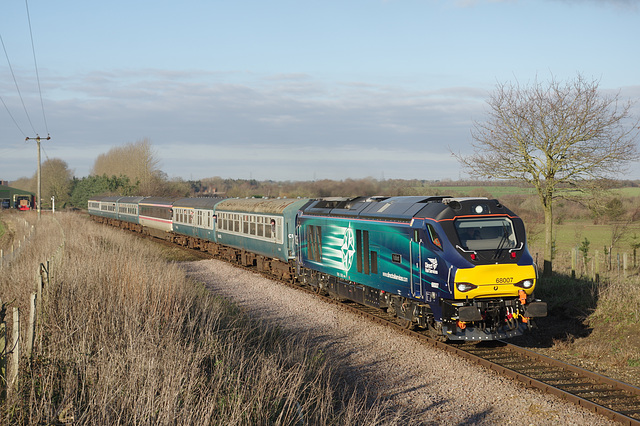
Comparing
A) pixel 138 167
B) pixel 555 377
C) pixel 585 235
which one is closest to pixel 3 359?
pixel 555 377

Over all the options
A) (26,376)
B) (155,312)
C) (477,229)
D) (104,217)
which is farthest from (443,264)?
(104,217)

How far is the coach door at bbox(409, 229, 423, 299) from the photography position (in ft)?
37.4

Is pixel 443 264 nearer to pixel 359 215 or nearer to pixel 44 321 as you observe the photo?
pixel 359 215

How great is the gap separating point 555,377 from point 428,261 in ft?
10.1

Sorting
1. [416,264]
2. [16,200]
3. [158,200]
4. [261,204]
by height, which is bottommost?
[416,264]

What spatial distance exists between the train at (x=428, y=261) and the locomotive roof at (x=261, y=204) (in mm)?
1944

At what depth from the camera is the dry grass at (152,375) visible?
6023 mm

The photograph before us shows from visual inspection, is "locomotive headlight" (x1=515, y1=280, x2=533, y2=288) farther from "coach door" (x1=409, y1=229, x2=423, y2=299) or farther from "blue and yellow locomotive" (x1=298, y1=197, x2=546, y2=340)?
"coach door" (x1=409, y1=229, x2=423, y2=299)

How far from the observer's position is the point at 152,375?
267 inches

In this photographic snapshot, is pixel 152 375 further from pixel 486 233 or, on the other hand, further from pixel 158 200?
pixel 158 200

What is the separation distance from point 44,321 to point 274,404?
4963mm

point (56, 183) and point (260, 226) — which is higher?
point (56, 183)

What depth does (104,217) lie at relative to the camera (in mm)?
62031

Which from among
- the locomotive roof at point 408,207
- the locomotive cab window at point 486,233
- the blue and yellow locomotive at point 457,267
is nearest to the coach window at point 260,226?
the locomotive roof at point 408,207
